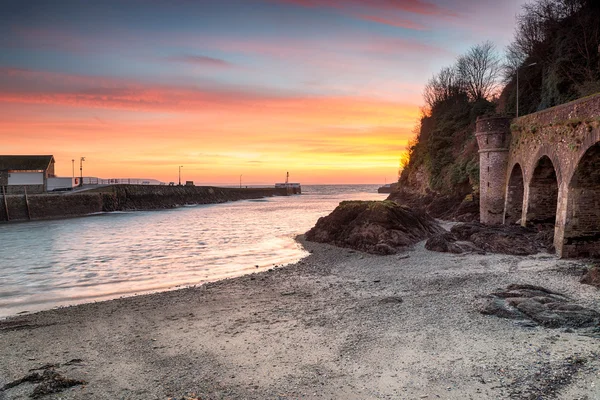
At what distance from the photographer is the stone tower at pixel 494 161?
21.9m

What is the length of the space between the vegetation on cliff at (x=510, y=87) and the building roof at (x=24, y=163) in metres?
44.9

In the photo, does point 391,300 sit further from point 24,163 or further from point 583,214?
point 24,163

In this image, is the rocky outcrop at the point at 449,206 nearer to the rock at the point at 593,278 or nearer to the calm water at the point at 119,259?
the calm water at the point at 119,259

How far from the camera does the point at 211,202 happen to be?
7581 cm

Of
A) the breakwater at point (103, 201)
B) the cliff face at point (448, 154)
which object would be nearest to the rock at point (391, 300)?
the cliff face at point (448, 154)

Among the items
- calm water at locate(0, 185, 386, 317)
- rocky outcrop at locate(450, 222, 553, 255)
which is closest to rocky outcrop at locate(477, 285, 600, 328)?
rocky outcrop at locate(450, 222, 553, 255)

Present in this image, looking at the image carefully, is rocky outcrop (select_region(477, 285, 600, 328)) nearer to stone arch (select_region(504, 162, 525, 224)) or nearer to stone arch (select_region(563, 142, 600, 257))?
stone arch (select_region(563, 142, 600, 257))

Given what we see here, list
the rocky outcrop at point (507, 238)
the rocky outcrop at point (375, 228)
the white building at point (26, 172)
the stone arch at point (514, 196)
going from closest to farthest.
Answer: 1. the rocky outcrop at point (507, 238)
2. the rocky outcrop at point (375, 228)
3. the stone arch at point (514, 196)
4. the white building at point (26, 172)

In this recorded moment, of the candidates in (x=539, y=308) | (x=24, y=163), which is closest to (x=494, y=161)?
(x=539, y=308)

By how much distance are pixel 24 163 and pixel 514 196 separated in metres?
55.9

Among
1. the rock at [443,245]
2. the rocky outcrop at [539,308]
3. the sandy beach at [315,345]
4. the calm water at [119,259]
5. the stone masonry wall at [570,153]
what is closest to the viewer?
the sandy beach at [315,345]

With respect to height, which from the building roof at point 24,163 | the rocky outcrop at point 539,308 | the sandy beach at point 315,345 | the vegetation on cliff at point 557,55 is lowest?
the sandy beach at point 315,345

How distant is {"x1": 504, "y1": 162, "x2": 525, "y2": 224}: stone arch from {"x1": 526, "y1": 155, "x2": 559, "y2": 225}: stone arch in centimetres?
246

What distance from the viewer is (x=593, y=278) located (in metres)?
10.4
